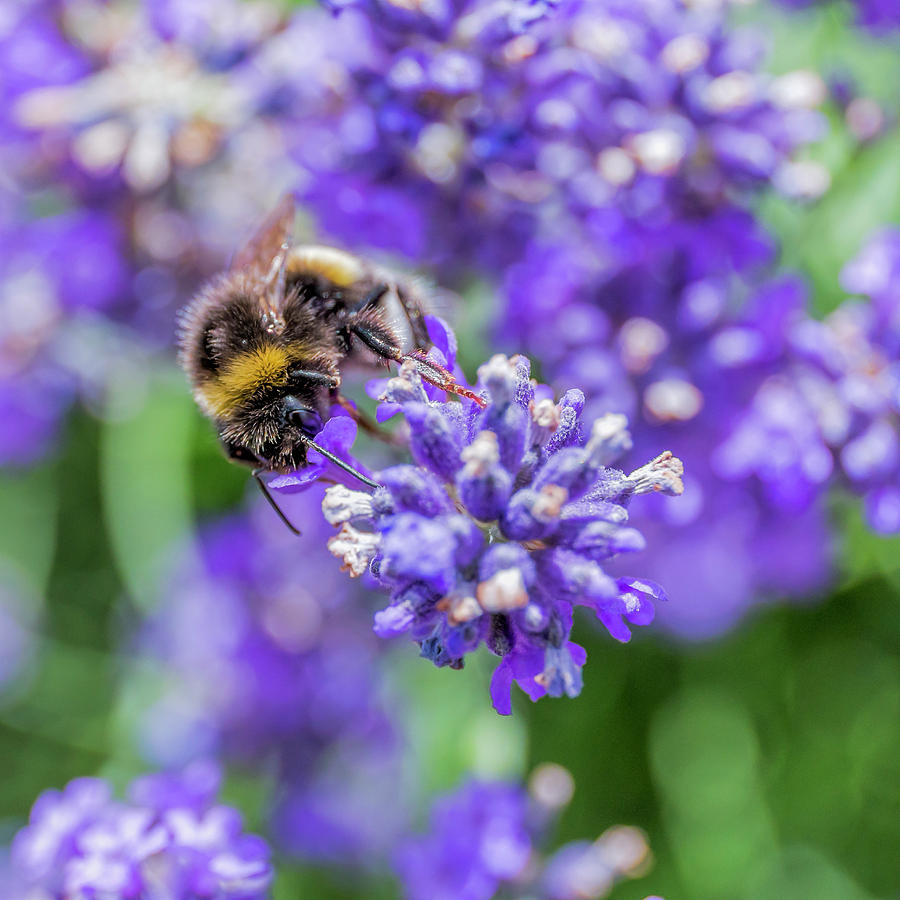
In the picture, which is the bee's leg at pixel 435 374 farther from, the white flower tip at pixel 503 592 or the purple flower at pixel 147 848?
the purple flower at pixel 147 848

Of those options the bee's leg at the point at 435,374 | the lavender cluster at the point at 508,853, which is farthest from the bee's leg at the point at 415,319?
the lavender cluster at the point at 508,853

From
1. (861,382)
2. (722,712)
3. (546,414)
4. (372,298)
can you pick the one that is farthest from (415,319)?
(722,712)

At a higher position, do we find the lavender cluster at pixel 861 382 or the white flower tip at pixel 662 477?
the white flower tip at pixel 662 477

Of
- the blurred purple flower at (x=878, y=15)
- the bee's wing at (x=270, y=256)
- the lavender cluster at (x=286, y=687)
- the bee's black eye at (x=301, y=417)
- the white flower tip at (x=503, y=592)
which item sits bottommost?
the lavender cluster at (x=286, y=687)

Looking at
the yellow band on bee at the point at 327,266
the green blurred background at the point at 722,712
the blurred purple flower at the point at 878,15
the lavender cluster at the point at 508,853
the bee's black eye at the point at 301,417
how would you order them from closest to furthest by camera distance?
the bee's black eye at the point at 301,417
the yellow band on bee at the point at 327,266
the lavender cluster at the point at 508,853
the blurred purple flower at the point at 878,15
the green blurred background at the point at 722,712

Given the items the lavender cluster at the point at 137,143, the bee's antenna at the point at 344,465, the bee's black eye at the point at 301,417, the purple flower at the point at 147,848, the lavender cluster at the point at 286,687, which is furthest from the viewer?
the lavender cluster at the point at 286,687

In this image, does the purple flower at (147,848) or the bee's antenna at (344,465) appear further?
the purple flower at (147,848)

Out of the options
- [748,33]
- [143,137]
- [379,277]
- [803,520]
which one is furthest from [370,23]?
[803,520]
